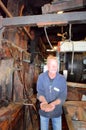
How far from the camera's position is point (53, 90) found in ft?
8.17

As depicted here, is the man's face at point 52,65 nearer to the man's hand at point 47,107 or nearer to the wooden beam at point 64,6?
the man's hand at point 47,107

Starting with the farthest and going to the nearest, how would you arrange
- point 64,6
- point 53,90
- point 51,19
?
1. point 64,6
2. point 53,90
3. point 51,19

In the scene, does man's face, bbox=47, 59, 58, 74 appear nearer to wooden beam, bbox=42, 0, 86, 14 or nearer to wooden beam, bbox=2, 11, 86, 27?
wooden beam, bbox=2, 11, 86, 27

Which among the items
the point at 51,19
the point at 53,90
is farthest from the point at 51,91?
the point at 51,19

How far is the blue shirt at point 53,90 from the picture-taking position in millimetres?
2479

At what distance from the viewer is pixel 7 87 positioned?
10.2 ft

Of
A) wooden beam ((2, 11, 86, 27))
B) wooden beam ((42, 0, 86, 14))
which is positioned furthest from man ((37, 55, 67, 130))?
wooden beam ((42, 0, 86, 14))

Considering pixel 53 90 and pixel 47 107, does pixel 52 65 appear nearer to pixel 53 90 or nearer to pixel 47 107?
pixel 53 90

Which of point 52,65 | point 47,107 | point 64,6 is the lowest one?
point 47,107

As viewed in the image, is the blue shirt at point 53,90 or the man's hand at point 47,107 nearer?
the man's hand at point 47,107

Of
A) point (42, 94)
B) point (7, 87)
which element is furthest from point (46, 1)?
point (42, 94)

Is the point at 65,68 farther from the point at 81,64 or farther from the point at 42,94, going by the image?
the point at 42,94

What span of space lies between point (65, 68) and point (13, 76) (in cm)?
270

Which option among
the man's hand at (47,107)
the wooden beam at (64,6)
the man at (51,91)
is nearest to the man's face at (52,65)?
the man at (51,91)
